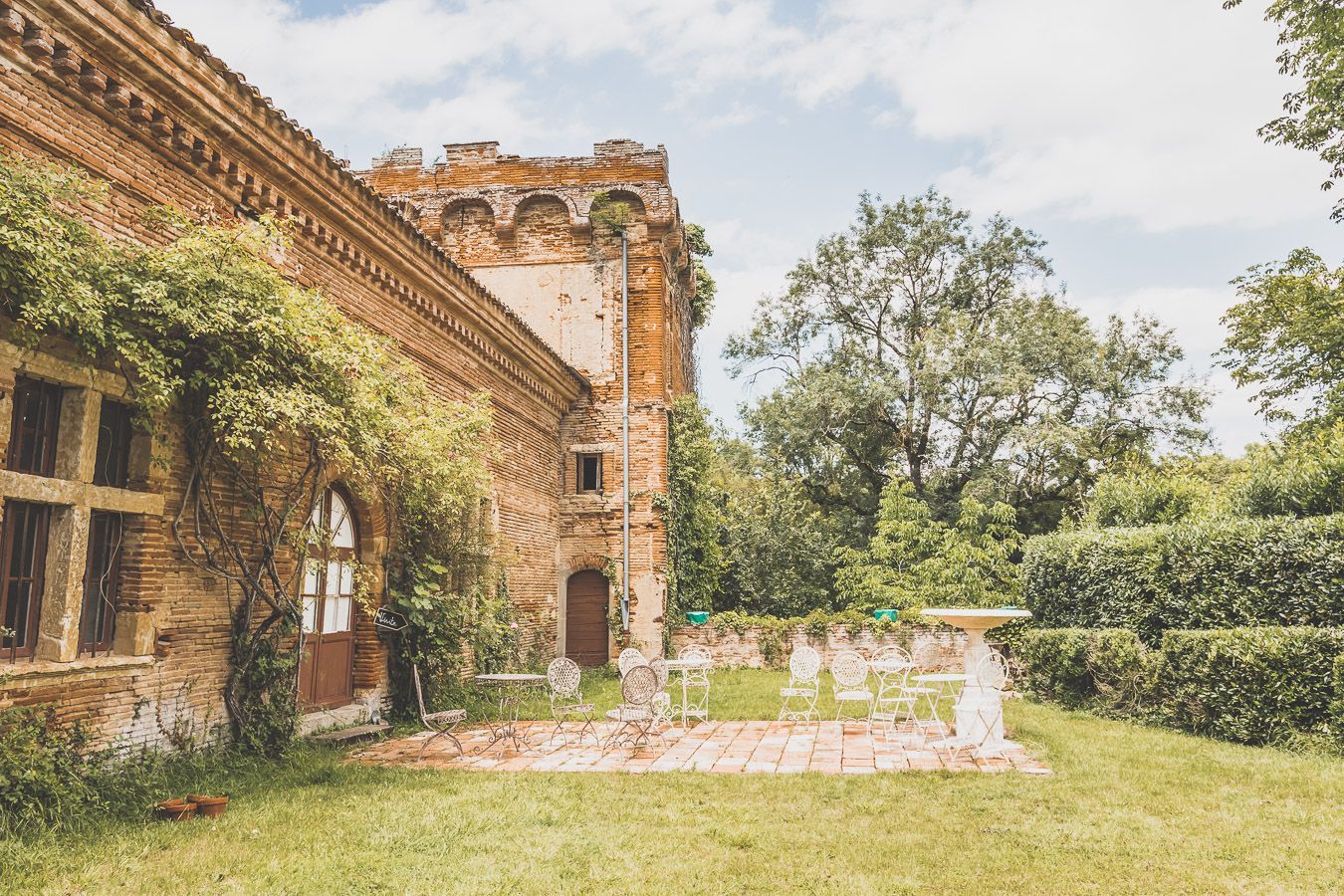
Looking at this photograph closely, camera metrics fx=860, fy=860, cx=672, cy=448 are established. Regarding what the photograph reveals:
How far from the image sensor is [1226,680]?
952cm

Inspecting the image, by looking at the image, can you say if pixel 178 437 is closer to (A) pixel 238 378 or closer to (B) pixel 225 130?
(A) pixel 238 378

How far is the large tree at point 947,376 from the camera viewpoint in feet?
76.8

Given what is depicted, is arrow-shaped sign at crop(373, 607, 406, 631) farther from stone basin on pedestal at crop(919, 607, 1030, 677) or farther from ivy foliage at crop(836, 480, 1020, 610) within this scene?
ivy foliage at crop(836, 480, 1020, 610)

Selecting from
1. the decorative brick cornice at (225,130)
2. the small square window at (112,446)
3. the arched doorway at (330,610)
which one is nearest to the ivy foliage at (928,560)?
the decorative brick cornice at (225,130)

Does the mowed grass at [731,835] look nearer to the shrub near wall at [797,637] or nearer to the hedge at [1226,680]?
the hedge at [1226,680]

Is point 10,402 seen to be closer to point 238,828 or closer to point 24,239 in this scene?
point 24,239

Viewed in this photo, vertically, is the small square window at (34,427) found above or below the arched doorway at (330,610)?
above

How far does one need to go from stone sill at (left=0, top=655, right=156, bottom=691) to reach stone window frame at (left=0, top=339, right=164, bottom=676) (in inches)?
0.5

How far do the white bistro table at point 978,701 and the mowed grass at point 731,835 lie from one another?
0.83 meters

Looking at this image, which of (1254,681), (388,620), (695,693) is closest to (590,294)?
(695,693)

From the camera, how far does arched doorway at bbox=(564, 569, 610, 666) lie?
1758cm

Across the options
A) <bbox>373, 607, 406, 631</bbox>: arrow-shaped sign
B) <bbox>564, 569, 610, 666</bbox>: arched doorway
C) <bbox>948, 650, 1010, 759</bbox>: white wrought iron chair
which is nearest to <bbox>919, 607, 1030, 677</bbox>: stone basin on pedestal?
<bbox>948, 650, 1010, 759</bbox>: white wrought iron chair

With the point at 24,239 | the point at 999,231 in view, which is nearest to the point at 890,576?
the point at 999,231

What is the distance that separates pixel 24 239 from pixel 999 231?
85.8 ft
